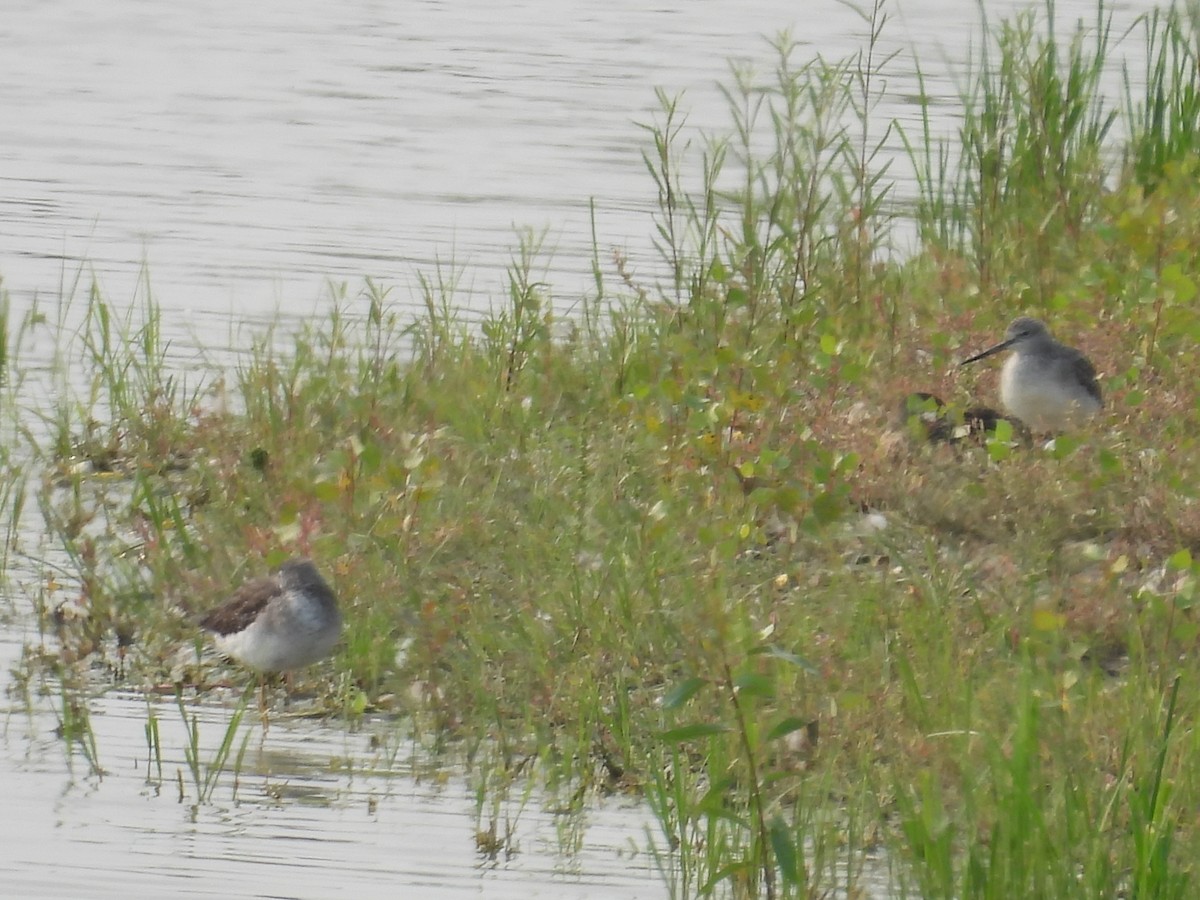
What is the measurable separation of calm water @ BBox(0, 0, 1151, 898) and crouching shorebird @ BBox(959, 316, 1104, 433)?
8.20 feet

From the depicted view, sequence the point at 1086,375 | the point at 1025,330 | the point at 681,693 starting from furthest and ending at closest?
the point at 1025,330, the point at 1086,375, the point at 681,693

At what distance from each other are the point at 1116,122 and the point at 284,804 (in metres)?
8.45

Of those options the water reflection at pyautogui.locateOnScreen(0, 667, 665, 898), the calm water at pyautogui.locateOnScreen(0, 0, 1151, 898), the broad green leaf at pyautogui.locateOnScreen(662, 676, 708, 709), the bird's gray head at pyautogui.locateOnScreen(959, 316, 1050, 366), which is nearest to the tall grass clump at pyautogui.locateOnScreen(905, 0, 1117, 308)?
the calm water at pyautogui.locateOnScreen(0, 0, 1151, 898)

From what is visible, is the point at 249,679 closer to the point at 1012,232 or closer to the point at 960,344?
the point at 960,344

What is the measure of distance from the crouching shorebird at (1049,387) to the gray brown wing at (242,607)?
111 inches

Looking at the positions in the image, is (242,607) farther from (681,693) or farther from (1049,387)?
(1049,387)

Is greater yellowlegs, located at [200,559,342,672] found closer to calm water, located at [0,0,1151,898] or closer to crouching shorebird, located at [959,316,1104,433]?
calm water, located at [0,0,1151,898]

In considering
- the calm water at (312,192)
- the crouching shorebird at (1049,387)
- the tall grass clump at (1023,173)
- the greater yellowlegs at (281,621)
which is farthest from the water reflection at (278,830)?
the tall grass clump at (1023,173)

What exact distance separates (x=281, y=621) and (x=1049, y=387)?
9.87 feet

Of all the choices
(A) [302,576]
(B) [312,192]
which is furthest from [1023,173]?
(A) [302,576]

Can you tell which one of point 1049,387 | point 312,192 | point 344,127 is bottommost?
point 1049,387

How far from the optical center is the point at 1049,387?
296 inches

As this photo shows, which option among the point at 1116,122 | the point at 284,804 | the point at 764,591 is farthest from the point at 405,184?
the point at 284,804

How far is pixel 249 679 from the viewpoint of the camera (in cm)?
623
